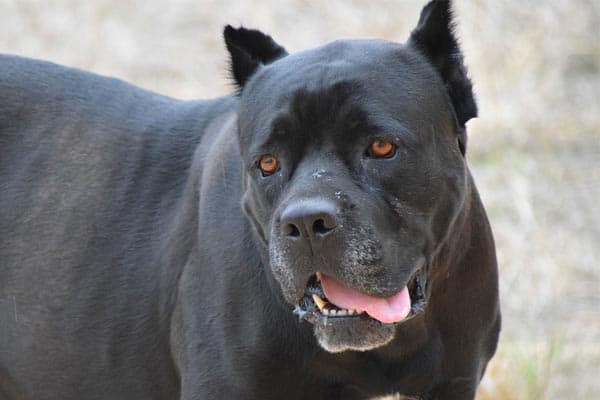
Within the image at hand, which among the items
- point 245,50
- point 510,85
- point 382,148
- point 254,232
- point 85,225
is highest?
point 245,50

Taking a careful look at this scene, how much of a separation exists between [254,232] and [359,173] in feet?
1.71

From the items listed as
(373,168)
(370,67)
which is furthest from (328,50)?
(373,168)

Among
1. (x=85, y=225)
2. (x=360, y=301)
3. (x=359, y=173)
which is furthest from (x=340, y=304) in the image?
(x=85, y=225)

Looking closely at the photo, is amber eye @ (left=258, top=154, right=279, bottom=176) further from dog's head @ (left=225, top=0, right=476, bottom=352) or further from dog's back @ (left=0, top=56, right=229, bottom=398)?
dog's back @ (left=0, top=56, right=229, bottom=398)

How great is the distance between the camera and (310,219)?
3787 millimetres

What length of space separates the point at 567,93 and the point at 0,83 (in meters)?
6.03

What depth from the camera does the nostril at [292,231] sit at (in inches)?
151

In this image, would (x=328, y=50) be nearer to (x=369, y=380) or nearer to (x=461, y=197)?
(x=461, y=197)

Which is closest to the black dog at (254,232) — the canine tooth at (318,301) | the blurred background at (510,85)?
A: the canine tooth at (318,301)

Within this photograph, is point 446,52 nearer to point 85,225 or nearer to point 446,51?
point 446,51

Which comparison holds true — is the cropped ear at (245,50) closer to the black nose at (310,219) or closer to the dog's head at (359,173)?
the dog's head at (359,173)

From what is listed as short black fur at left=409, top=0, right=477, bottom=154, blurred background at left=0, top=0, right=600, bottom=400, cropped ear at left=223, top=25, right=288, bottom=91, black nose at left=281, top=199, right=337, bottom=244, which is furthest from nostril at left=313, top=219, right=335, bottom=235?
blurred background at left=0, top=0, right=600, bottom=400

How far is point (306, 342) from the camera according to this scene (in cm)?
420

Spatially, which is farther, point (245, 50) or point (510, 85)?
point (510, 85)
